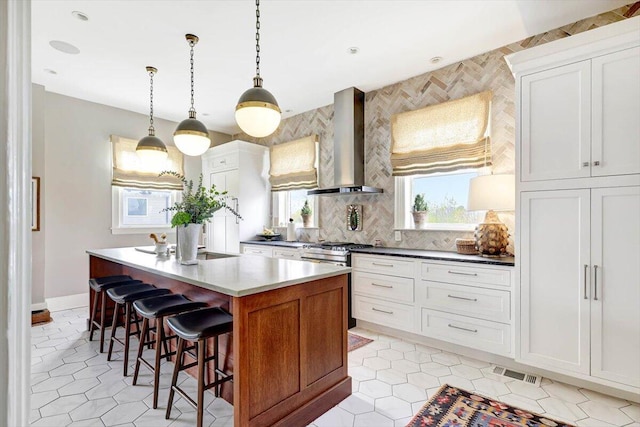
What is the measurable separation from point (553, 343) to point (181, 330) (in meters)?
2.61

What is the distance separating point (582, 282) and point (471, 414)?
122 centimetres

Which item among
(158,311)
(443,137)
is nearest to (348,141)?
(443,137)

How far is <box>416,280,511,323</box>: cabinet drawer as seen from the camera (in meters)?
2.68

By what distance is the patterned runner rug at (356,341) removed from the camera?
3.20 m

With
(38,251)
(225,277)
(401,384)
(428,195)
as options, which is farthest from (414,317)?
(38,251)

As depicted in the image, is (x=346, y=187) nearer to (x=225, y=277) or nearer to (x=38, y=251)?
(x=225, y=277)

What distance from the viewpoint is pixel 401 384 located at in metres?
2.48

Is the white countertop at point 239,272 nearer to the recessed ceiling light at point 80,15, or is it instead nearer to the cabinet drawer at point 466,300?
the cabinet drawer at point 466,300

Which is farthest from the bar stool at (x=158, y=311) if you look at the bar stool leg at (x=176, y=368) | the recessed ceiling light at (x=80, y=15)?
the recessed ceiling light at (x=80, y=15)

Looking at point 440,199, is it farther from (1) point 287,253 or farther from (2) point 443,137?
(1) point 287,253

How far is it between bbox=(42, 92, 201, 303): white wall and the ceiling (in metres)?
0.44

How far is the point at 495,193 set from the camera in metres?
2.87

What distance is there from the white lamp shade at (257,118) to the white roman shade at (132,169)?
2.84 m

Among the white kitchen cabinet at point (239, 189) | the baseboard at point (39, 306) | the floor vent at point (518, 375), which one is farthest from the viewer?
the white kitchen cabinet at point (239, 189)
